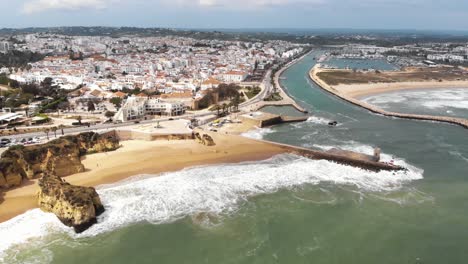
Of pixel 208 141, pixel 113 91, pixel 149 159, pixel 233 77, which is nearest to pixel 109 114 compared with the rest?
pixel 208 141

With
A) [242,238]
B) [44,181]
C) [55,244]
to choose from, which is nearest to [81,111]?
[44,181]

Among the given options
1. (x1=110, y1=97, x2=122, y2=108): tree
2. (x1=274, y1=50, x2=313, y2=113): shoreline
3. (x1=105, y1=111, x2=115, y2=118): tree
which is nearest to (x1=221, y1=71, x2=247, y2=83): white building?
(x1=274, y1=50, x2=313, y2=113): shoreline

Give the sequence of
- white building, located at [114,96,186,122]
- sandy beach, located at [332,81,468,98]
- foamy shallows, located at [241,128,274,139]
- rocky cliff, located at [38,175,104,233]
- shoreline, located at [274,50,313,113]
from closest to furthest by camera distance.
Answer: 1. rocky cliff, located at [38,175,104,233]
2. foamy shallows, located at [241,128,274,139]
3. white building, located at [114,96,186,122]
4. shoreline, located at [274,50,313,113]
5. sandy beach, located at [332,81,468,98]

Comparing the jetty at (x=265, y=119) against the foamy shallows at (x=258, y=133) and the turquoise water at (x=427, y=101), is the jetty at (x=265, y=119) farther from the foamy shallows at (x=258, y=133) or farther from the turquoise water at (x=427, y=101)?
the turquoise water at (x=427, y=101)

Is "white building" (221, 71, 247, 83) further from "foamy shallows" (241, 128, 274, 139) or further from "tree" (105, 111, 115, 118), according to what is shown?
"foamy shallows" (241, 128, 274, 139)

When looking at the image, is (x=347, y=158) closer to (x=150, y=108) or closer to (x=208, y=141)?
(x=208, y=141)

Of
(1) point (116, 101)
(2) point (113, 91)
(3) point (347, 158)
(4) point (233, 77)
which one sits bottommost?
(3) point (347, 158)
